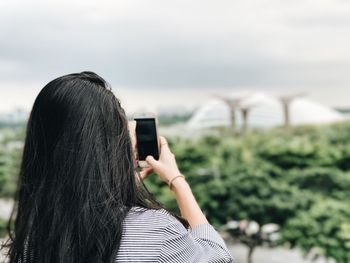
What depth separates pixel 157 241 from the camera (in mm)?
918

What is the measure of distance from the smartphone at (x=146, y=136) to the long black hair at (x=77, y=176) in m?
0.10

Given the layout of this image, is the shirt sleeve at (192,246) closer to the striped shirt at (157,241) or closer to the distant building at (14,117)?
the striped shirt at (157,241)

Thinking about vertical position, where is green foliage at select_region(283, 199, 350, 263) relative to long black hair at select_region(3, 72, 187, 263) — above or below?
below

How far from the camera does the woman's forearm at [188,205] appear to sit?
3.30 ft

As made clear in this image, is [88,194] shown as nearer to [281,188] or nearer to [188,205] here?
[188,205]

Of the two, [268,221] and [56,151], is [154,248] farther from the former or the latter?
[268,221]

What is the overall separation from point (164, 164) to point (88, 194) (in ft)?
0.59

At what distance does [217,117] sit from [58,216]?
8646 millimetres

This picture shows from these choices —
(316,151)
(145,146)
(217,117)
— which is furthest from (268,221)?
(217,117)

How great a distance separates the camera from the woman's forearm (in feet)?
3.30

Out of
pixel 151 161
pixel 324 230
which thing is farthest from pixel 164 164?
pixel 324 230

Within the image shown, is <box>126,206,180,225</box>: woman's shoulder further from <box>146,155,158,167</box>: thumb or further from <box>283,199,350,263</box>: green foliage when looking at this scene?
<box>283,199,350,263</box>: green foliage

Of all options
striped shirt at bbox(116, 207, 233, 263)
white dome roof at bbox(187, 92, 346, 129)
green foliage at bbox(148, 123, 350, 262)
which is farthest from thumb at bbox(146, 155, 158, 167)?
white dome roof at bbox(187, 92, 346, 129)

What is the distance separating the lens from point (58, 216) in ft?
3.04
